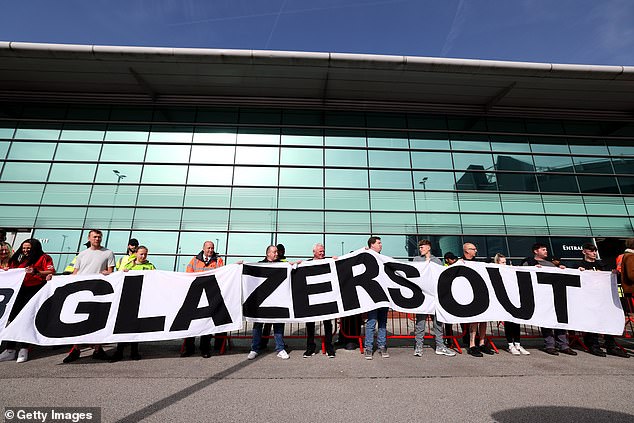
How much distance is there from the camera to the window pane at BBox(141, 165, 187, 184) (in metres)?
11.4

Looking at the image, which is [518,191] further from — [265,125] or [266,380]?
[266,380]

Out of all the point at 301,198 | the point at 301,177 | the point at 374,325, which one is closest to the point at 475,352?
the point at 374,325

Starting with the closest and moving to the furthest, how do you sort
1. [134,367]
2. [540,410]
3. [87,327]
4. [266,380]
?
1. [540,410]
2. [266,380]
3. [134,367]
4. [87,327]

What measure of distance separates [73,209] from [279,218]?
7657 mm

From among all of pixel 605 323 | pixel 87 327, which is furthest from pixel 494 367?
pixel 87 327

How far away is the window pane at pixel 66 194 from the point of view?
10906mm

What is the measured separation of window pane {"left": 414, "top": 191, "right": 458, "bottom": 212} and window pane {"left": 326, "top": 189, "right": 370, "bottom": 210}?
2.11 m

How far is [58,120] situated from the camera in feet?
39.7

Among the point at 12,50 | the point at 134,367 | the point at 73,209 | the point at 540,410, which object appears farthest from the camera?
the point at 73,209

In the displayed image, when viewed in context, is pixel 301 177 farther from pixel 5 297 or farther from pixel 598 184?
pixel 598 184

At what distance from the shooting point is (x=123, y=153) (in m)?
11.8

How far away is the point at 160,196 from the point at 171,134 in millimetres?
2803

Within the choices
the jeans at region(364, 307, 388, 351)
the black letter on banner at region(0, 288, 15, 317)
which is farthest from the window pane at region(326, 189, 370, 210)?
the black letter on banner at region(0, 288, 15, 317)

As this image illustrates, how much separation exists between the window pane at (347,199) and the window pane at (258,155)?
2649mm
